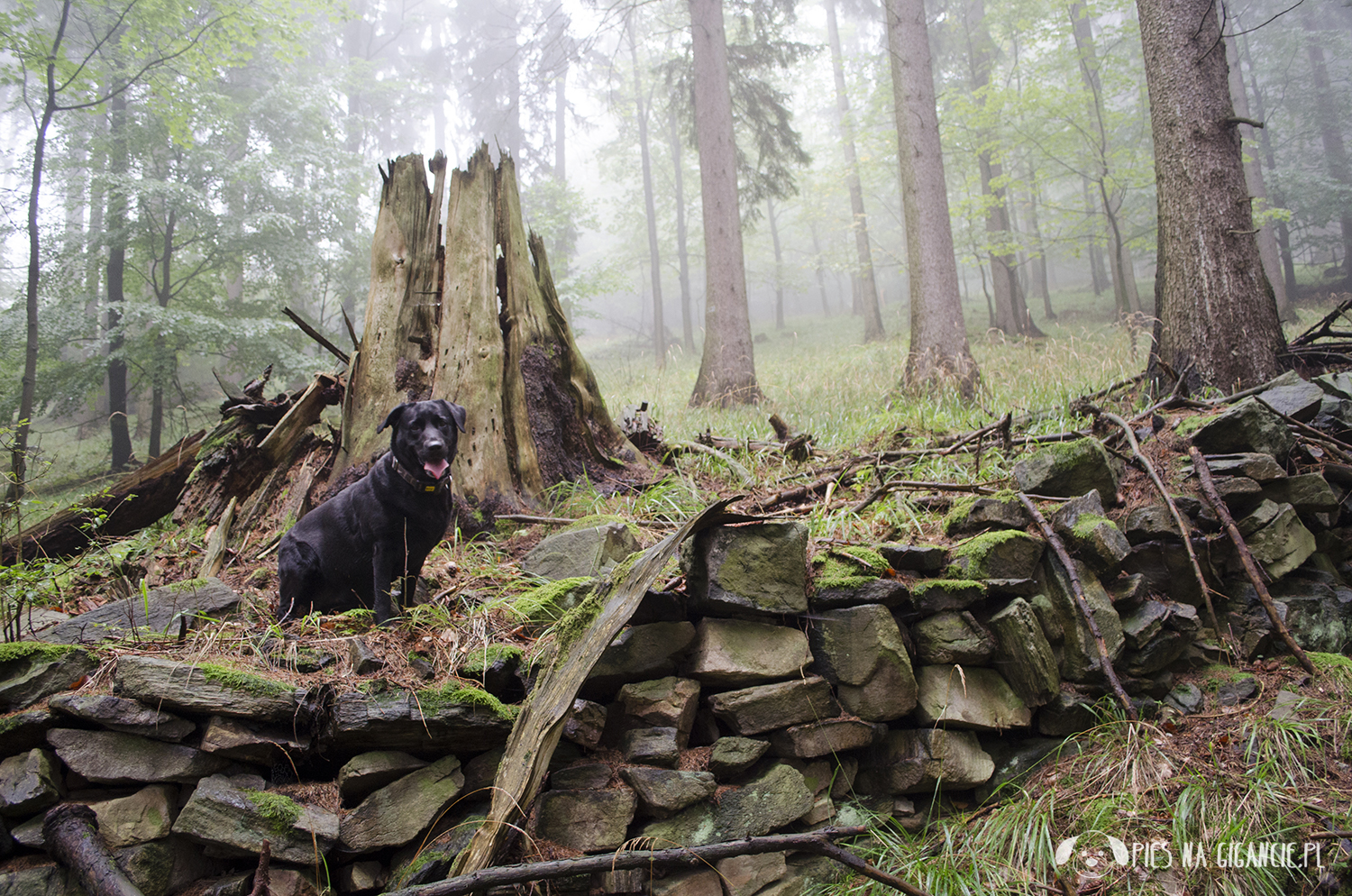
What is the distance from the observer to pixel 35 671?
2.12 meters

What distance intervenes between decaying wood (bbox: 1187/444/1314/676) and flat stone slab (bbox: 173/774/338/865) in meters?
4.12

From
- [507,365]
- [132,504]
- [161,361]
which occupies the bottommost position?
[132,504]

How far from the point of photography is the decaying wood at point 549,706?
1.99 m

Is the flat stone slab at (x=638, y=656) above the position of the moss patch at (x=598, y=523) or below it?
below

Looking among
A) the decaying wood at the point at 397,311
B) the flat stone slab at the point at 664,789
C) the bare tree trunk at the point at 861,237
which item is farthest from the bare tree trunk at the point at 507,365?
Answer: the bare tree trunk at the point at 861,237

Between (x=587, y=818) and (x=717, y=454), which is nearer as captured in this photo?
(x=587, y=818)

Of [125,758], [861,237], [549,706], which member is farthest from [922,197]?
[861,237]

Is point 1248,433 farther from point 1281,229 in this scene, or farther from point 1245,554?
point 1281,229

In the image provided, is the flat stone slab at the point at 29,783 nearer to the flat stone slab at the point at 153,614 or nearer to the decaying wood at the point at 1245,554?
the flat stone slab at the point at 153,614

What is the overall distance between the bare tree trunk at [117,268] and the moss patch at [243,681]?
10.8m

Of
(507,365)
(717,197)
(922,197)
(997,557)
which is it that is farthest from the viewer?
(717,197)

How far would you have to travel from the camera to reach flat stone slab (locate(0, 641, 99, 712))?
80.4 inches

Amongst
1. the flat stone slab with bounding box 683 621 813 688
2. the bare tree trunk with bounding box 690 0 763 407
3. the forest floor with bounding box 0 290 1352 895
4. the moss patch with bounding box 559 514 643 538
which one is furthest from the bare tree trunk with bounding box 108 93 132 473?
the flat stone slab with bounding box 683 621 813 688

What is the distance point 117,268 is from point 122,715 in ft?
41.7
